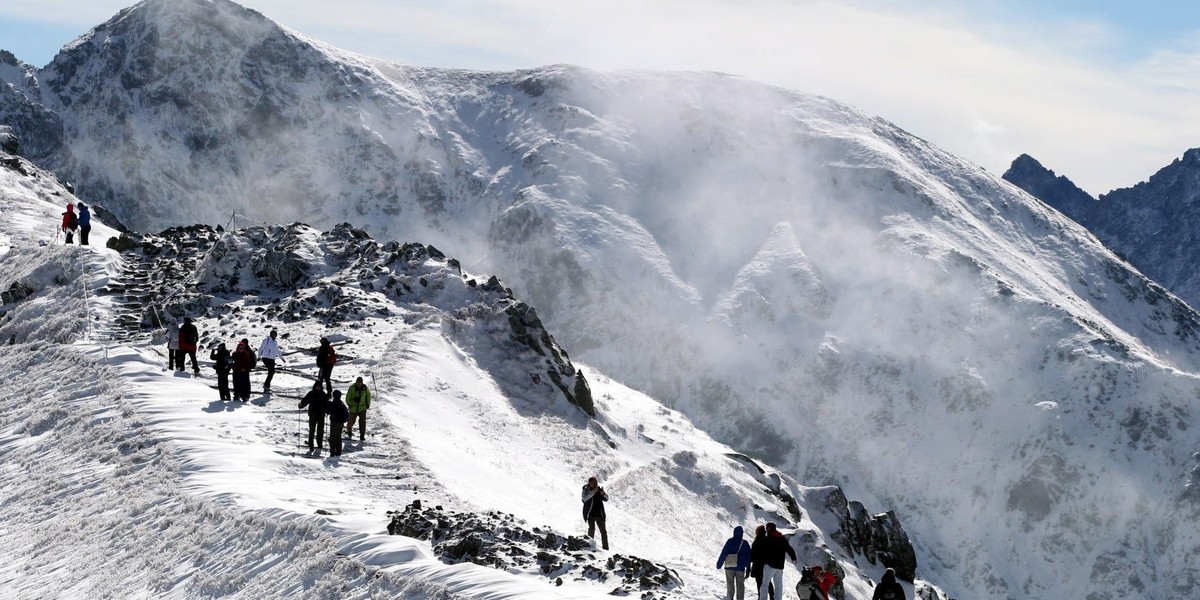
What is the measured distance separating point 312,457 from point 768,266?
463ft

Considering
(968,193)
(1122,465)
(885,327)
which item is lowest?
(1122,465)

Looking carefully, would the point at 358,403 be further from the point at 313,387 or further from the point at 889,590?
the point at 889,590

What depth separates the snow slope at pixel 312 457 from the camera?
2247 centimetres

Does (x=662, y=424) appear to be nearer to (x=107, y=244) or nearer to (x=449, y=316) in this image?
(x=449, y=316)

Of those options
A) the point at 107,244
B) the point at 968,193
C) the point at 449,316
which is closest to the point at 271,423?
the point at 449,316

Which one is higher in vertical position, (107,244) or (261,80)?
(261,80)

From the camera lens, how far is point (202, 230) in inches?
2527

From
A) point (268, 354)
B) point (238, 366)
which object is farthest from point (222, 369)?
point (268, 354)

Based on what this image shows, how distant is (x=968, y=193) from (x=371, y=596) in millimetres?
189122

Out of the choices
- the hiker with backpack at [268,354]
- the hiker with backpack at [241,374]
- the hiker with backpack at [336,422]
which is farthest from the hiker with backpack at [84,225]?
the hiker with backpack at [336,422]

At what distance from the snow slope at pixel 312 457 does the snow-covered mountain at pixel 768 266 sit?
266 feet

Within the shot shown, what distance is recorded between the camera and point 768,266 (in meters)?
167

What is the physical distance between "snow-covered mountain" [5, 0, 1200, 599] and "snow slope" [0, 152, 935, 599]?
81.1 metres

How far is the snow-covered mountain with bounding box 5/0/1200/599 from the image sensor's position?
137250 millimetres
